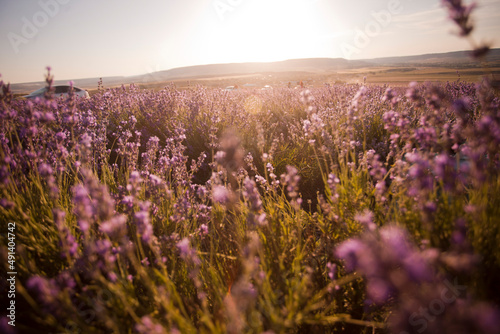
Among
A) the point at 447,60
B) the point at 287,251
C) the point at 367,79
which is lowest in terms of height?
the point at 287,251

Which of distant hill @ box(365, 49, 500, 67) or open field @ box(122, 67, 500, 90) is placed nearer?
open field @ box(122, 67, 500, 90)

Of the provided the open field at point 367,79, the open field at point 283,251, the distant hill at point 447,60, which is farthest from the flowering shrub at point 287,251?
the distant hill at point 447,60

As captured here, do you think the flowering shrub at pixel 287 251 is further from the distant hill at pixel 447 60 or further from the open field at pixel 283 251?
the distant hill at pixel 447 60

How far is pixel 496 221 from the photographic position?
4.50 ft

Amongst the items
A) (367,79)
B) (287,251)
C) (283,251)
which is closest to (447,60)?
(367,79)

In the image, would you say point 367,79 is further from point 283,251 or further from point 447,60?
point 447,60

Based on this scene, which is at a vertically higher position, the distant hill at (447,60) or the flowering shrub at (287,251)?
the distant hill at (447,60)

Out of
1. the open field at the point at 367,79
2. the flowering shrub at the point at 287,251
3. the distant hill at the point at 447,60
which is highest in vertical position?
the distant hill at the point at 447,60

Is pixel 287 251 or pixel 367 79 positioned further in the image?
pixel 367 79

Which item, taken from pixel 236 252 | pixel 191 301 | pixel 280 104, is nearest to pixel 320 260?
pixel 236 252

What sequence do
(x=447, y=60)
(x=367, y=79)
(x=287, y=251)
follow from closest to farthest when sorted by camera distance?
(x=287, y=251)
(x=367, y=79)
(x=447, y=60)

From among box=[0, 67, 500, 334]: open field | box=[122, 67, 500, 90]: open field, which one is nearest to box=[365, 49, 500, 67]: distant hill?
box=[122, 67, 500, 90]: open field

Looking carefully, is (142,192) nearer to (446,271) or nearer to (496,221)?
(446,271)

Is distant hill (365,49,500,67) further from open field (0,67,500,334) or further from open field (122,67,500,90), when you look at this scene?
open field (0,67,500,334)
